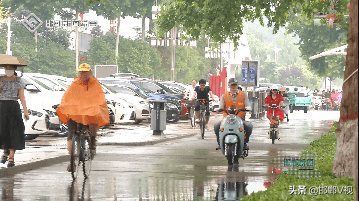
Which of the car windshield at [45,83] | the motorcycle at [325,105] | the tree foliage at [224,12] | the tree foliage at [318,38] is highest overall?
the tree foliage at [318,38]

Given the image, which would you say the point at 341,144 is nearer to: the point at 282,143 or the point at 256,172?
the point at 256,172

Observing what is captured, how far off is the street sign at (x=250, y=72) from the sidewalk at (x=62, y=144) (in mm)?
12347

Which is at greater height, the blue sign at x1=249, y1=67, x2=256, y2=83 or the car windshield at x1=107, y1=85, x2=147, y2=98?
the blue sign at x1=249, y1=67, x2=256, y2=83

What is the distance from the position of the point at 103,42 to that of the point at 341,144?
6616cm

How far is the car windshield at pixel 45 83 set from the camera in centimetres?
2575

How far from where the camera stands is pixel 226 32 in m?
27.2

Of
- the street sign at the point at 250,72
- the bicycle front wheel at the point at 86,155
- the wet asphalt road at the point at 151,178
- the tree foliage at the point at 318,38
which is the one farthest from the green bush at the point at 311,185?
the tree foliage at the point at 318,38

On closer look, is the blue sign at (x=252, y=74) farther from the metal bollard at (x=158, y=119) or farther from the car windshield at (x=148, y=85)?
the metal bollard at (x=158, y=119)

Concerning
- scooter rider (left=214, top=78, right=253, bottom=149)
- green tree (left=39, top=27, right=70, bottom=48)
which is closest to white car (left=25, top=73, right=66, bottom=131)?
scooter rider (left=214, top=78, right=253, bottom=149)

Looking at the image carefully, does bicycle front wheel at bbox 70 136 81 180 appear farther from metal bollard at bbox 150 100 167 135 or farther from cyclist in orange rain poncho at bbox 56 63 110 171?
metal bollard at bbox 150 100 167 135

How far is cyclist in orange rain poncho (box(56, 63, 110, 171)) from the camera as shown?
44.4 ft

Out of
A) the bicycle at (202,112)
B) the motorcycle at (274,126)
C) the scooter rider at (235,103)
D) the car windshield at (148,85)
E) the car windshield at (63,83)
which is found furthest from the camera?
the car windshield at (148,85)

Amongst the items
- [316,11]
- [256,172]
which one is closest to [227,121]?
[256,172]

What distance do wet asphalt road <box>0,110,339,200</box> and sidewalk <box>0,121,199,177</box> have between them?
0.84ft
